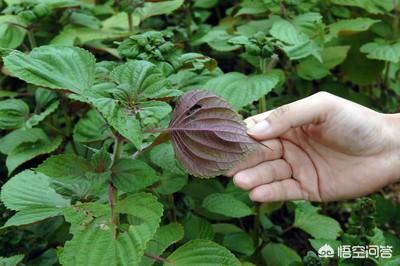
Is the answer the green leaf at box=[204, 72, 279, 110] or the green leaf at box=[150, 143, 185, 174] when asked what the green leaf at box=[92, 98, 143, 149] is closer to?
the green leaf at box=[150, 143, 185, 174]

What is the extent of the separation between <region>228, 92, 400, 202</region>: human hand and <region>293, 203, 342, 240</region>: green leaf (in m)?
0.10

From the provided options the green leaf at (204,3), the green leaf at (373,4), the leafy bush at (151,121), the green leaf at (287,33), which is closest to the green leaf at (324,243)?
the leafy bush at (151,121)

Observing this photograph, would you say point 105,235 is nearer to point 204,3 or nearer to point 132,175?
point 132,175

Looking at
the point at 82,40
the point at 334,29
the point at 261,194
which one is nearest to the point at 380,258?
the point at 261,194

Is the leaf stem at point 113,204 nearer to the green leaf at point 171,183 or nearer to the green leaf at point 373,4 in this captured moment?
the green leaf at point 171,183

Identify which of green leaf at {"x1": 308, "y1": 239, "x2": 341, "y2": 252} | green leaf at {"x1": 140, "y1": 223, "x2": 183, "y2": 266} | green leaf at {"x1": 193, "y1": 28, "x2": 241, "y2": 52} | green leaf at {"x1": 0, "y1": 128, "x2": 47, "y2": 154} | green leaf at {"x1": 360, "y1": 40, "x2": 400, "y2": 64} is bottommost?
green leaf at {"x1": 308, "y1": 239, "x2": 341, "y2": 252}

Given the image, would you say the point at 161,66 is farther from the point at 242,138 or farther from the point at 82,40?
the point at 82,40

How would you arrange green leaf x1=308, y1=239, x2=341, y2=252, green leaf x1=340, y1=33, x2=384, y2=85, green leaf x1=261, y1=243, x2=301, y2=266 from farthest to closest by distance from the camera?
green leaf x1=340, y1=33, x2=384, y2=85 < green leaf x1=261, y1=243, x2=301, y2=266 < green leaf x1=308, y1=239, x2=341, y2=252

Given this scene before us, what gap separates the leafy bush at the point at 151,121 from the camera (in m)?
1.11

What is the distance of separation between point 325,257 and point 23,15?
107 centimetres

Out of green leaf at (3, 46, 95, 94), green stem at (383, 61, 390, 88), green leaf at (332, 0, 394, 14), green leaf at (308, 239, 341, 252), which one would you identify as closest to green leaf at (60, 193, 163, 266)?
green leaf at (3, 46, 95, 94)

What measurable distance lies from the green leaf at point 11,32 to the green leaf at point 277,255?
36.4 inches

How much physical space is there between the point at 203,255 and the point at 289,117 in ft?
1.18

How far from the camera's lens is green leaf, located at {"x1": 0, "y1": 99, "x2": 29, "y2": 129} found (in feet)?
5.03
